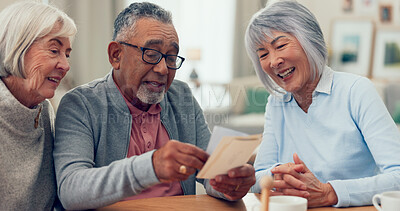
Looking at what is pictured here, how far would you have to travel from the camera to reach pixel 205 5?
6.56 m

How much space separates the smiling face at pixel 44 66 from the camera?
1.31m

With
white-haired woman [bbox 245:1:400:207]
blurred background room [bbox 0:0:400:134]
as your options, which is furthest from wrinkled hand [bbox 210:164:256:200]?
blurred background room [bbox 0:0:400:134]

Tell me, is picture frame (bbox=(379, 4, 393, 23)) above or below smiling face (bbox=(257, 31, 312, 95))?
below

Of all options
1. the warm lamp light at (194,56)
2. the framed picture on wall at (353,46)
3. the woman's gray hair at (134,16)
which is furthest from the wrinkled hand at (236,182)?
the framed picture on wall at (353,46)

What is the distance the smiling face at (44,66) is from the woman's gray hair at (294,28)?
2.44 feet

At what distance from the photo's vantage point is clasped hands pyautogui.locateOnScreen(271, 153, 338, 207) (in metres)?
1.37

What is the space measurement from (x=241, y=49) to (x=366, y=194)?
18.3 ft

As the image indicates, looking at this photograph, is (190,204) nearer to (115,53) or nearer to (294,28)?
(115,53)

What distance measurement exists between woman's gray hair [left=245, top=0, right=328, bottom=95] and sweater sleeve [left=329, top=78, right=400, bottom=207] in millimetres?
187

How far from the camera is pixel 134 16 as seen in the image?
5.25ft

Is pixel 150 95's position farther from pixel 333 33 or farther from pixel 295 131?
pixel 333 33

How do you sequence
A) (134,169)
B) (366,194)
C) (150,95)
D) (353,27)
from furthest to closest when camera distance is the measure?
(353,27) < (150,95) < (366,194) < (134,169)

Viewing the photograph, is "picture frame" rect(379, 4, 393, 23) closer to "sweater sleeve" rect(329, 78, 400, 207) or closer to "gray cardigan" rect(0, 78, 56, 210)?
"sweater sleeve" rect(329, 78, 400, 207)

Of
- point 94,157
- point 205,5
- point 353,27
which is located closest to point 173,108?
point 94,157
